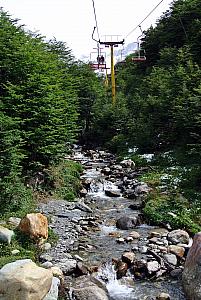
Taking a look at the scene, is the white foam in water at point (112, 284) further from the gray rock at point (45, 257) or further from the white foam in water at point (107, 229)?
the white foam in water at point (107, 229)

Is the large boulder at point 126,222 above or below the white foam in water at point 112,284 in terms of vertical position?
above

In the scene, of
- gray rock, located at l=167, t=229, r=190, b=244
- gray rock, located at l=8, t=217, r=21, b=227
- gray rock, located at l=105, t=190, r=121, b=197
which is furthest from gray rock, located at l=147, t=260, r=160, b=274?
gray rock, located at l=105, t=190, r=121, b=197

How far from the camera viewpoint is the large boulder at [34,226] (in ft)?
40.8

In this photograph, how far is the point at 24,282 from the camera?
332 inches

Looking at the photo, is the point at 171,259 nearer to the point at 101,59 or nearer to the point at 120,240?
the point at 120,240

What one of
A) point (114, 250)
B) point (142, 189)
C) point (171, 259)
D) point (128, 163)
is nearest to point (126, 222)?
point (114, 250)

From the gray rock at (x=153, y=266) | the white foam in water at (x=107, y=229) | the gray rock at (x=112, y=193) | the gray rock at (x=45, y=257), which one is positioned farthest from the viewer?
the gray rock at (x=112, y=193)

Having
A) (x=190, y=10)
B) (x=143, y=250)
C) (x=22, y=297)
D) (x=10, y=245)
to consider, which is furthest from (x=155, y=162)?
(x=190, y=10)

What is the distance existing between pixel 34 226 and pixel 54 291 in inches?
139

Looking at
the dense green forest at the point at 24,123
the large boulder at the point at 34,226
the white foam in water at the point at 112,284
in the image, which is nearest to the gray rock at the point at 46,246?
the large boulder at the point at 34,226

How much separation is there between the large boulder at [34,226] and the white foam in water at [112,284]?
2.56 metres

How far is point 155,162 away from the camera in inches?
1009

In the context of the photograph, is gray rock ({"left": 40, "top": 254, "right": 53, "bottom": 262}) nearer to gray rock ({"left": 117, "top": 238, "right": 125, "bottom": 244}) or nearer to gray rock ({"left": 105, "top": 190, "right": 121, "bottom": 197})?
gray rock ({"left": 117, "top": 238, "right": 125, "bottom": 244})

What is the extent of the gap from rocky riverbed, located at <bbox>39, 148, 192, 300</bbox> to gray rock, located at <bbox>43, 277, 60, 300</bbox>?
48cm
